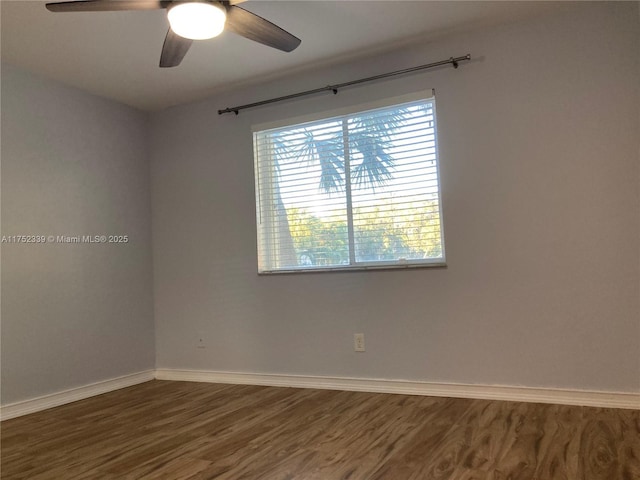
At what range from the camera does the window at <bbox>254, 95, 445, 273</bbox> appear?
3240 millimetres

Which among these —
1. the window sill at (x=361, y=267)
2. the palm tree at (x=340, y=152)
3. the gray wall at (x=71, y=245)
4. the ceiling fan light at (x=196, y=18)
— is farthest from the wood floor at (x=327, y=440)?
the ceiling fan light at (x=196, y=18)

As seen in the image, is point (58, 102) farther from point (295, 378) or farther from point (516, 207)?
point (516, 207)

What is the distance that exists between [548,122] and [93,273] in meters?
3.46

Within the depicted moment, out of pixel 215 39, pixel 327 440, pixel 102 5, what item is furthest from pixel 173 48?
pixel 327 440

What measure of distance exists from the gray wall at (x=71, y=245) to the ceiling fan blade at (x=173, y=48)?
1495 millimetres

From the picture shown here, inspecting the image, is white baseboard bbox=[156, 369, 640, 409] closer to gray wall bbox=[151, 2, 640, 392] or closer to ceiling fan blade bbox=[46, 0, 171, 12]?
gray wall bbox=[151, 2, 640, 392]

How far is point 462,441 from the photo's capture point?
2295 mm

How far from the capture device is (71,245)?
362 centimetres

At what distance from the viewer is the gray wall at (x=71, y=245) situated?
10.6 feet

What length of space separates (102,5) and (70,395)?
109 inches

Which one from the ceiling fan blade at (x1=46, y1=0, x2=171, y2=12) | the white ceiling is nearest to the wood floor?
the ceiling fan blade at (x1=46, y1=0, x2=171, y2=12)

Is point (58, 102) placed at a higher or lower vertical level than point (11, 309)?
higher

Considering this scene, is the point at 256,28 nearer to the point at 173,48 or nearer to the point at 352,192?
the point at 173,48

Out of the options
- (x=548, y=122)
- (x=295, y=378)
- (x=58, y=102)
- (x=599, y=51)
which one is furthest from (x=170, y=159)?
(x=599, y=51)
